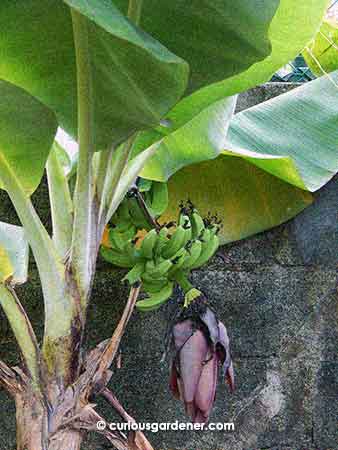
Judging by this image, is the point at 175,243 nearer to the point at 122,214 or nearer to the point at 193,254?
the point at 193,254

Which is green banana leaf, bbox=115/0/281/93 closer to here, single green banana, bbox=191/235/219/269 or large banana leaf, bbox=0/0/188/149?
large banana leaf, bbox=0/0/188/149

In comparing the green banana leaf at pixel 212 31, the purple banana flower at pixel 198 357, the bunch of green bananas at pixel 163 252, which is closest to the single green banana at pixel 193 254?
the bunch of green bananas at pixel 163 252

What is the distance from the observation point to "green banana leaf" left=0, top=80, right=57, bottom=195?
904mm

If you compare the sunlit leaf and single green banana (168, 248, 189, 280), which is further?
the sunlit leaf

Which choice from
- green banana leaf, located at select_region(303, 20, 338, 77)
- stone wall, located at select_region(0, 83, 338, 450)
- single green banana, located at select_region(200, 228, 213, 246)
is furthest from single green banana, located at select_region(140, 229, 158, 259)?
green banana leaf, located at select_region(303, 20, 338, 77)

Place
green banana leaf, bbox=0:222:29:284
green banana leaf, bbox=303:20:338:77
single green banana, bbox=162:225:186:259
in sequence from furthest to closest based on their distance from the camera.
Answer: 1. green banana leaf, bbox=303:20:338:77
2. single green banana, bbox=162:225:186:259
3. green banana leaf, bbox=0:222:29:284

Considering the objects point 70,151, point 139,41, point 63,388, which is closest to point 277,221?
point 70,151

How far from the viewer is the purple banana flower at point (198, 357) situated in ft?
3.42

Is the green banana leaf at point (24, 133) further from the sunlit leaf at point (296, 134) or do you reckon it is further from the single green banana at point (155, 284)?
the sunlit leaf at point (296, 134)

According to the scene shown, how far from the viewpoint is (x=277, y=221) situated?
1510mm

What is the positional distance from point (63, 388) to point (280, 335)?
0.66 metres

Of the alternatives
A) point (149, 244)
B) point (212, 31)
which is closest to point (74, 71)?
point (212, 31)

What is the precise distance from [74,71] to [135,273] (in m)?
0.39

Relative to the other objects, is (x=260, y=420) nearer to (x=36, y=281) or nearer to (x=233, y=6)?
(x=36, y=281)
